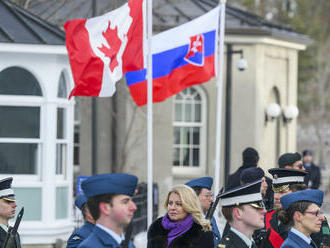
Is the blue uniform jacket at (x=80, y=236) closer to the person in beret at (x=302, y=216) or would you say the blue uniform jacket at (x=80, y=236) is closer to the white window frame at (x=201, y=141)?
the person in beret at (x=302, y=216)

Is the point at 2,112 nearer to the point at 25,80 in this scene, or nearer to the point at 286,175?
the point at 25,80

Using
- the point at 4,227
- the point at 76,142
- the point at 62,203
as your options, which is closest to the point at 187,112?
the point at 76,142

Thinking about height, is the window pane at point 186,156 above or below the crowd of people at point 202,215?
below

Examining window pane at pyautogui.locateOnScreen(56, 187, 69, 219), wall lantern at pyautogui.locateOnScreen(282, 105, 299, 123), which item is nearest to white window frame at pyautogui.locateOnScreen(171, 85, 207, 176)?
wall lantern at pyautogui.locateOnScreen(282, 105, 299, 123)

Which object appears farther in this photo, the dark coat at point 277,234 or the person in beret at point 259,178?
the person in beret at point 259,178

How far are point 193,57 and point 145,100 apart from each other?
1374 millimetres

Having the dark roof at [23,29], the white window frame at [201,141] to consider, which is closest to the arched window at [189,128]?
the white window frame at [201,141]

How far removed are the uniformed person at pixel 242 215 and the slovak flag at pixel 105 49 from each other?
6.31 meters

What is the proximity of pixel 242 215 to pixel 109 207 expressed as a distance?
50.9 inches

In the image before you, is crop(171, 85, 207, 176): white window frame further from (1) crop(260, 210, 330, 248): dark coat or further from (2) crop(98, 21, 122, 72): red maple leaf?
(1) crop(260, 210, 330, 248): dark coat

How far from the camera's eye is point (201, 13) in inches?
1109

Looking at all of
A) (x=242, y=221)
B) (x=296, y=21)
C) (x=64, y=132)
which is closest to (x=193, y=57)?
(x=64, y=132)

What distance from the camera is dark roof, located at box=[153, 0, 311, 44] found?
27.2m

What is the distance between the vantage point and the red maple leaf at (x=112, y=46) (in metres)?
13.3
